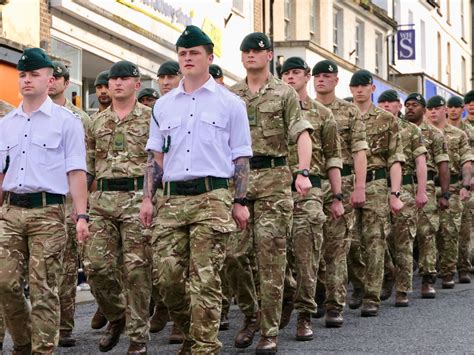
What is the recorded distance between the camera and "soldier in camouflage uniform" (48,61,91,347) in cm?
977

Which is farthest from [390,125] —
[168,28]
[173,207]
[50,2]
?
[168,28]

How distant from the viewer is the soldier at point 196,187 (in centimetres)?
762

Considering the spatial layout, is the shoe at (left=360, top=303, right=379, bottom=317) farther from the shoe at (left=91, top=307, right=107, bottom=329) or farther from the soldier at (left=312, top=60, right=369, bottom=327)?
the shoe at (left=91, top=307, right=107, bottom=329)

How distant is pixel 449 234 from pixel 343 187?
4259mm

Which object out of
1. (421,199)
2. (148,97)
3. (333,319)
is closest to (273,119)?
(333,319)

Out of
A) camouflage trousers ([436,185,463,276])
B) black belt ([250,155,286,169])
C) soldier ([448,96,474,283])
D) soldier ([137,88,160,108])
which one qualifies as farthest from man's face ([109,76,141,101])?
soldier ([448,96,474,283])

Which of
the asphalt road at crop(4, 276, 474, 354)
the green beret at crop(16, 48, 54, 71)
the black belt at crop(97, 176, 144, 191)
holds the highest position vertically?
the green beret at crop(16, 48, 54, 71)

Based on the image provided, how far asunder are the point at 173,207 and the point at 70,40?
13.1 meters

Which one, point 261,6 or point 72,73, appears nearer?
point 72,73

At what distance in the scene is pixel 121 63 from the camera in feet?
31.3

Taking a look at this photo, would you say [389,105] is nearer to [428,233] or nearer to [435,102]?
[428,233]

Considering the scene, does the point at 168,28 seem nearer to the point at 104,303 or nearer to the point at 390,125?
the point at 390,125

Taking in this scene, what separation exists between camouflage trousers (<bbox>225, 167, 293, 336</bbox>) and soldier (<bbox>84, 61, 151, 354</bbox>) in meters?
0.67

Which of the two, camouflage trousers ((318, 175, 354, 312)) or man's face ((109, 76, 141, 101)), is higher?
man's face ((109, 76, 141, 101))
